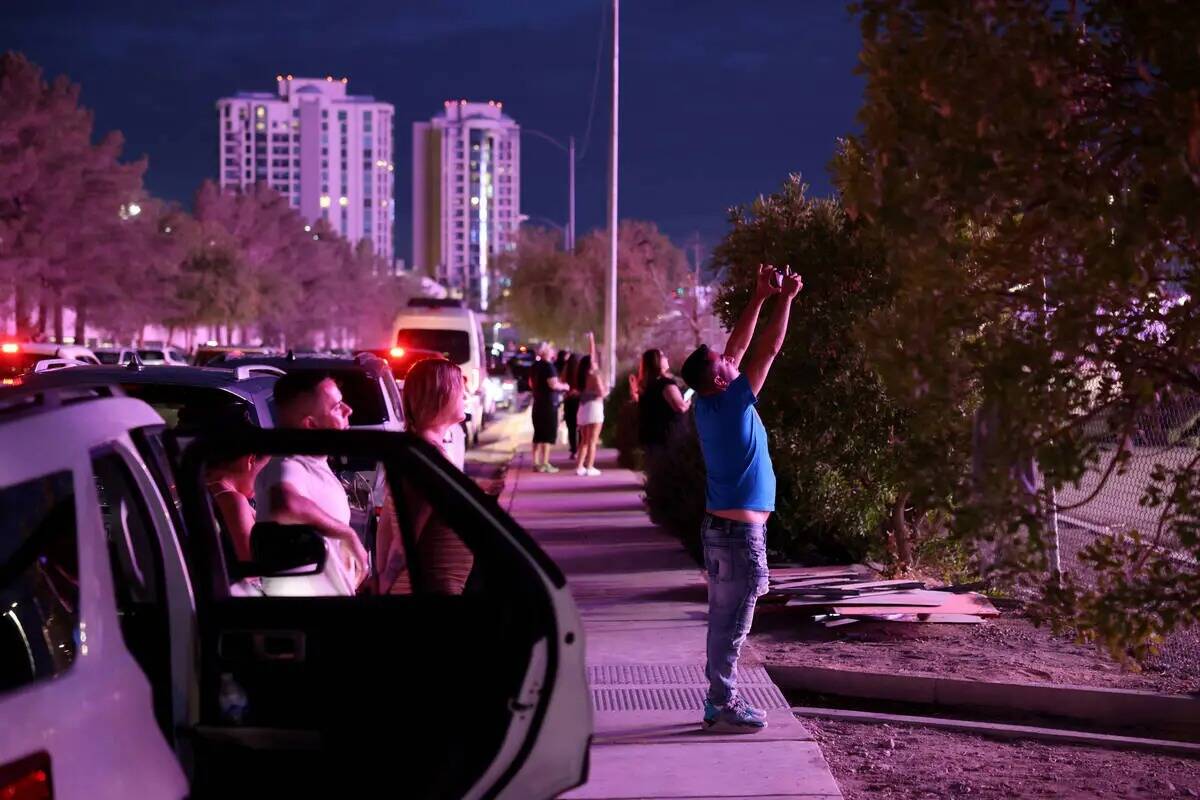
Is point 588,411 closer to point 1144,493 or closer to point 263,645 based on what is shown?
point 1144,493

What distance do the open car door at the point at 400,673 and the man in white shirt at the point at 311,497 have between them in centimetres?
77

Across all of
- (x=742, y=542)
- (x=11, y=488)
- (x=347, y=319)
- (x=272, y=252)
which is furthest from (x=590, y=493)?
(x=347, y=319)

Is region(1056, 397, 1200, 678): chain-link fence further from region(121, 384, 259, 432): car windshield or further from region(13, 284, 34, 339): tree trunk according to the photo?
region(13, 284, 34, 339): tree trunk

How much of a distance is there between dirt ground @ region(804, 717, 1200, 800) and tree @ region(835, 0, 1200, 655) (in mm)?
1825

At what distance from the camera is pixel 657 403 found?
52.9 ft

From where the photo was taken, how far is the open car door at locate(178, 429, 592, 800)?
3.79 m

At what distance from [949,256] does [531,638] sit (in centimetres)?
163

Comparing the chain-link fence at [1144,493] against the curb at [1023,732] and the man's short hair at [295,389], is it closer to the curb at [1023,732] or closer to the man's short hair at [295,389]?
the curb at [1023,732]

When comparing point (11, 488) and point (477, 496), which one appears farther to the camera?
point (477, 496)

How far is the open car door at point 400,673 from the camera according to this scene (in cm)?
379

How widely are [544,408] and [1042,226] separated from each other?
58.9 ft

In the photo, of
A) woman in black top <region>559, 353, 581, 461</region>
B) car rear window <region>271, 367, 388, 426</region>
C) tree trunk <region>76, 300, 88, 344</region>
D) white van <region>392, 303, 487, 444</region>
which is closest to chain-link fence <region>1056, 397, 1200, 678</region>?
car rear window <region>271, 367, 388, 426</region>

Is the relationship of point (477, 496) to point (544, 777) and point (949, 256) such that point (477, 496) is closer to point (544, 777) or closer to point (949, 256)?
point (544, 777)

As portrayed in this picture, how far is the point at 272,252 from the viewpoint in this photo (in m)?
97.9
